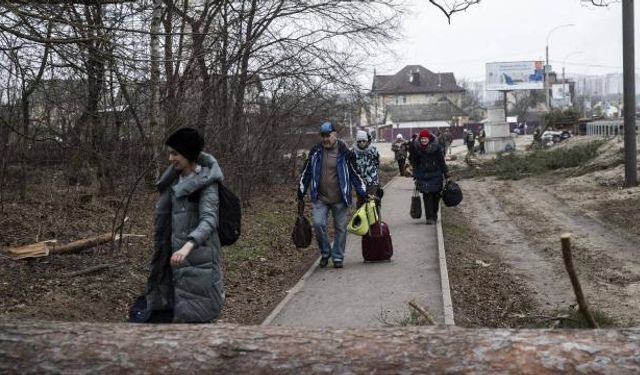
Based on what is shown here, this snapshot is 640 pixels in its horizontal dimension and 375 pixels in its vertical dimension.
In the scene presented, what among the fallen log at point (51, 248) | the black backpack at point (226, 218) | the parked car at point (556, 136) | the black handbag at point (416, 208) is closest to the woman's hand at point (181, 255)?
the black backpack at point (226, 218)

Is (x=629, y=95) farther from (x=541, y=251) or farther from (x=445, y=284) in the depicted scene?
(x=445, y=284)

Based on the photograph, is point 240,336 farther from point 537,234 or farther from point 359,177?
point 537,234

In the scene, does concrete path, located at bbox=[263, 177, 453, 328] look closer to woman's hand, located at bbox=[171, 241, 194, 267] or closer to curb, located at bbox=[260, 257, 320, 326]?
curb, located at bbox=[260, 257, 320, 326]

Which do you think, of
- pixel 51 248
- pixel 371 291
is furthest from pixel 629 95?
pixel 51 248

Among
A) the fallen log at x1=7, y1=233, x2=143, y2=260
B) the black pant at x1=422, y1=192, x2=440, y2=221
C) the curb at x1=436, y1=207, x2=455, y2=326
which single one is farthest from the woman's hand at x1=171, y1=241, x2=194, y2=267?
the black pant at x1=422, y1=192, x2=440, y2=221

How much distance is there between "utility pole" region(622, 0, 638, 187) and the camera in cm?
1911

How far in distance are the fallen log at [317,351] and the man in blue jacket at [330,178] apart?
6100mm

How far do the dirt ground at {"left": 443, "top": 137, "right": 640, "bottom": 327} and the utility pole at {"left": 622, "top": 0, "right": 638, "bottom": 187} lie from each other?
56cm

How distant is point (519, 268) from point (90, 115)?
6.33 metres

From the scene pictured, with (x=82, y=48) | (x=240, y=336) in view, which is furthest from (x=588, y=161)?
(x=240, y=336)

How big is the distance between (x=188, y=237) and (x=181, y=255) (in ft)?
0.48

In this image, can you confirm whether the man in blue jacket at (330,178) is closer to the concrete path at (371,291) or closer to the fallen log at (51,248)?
the concrete path at (371,291)

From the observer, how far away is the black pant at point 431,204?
43.2 ft

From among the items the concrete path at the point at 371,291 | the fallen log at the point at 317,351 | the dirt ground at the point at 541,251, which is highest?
the fallen log at the point at 317,351
